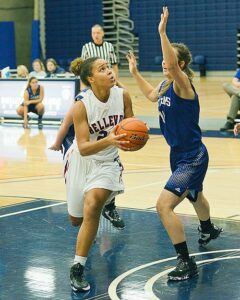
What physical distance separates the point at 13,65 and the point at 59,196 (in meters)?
19.1

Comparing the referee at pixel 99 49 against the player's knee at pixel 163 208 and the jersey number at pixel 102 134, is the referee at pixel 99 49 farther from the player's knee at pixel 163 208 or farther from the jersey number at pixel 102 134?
the player's knee at pixel 163 208

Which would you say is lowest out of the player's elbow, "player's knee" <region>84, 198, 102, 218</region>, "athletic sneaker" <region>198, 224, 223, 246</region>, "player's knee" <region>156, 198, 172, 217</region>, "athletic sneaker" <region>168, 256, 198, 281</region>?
"athletic sneaker" <region>198, 224, 223, 246</region>

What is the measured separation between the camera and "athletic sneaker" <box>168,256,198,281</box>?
4996mm

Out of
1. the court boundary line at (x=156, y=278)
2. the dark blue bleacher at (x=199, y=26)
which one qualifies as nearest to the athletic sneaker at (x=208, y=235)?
the court boundary line at (x=156, y=278)

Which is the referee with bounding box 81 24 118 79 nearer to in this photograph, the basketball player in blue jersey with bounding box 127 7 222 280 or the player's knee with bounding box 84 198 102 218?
the basketball player in blue jersey with bounding box 127 7 222 280

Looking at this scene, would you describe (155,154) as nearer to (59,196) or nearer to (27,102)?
(59,196)

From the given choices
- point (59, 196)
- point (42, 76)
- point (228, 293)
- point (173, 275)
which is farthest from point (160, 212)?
point (42, 76)

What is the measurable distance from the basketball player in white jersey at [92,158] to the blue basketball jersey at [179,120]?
0.88ft

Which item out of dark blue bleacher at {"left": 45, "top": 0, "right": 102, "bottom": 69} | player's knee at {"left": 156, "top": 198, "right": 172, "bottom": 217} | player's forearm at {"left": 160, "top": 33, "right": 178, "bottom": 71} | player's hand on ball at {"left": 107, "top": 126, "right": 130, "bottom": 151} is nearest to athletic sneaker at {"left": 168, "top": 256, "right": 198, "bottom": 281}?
player's knee at {"left": 156, "top": 198, "right": 172, "bottom": 217}

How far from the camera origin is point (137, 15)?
2938 centimetres

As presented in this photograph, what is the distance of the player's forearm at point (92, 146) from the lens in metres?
4.74

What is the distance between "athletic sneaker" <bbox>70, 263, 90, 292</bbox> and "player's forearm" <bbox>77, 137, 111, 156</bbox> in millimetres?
733

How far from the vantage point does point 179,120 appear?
525 cm

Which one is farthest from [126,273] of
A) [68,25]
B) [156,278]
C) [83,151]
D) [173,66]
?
[68,25]
